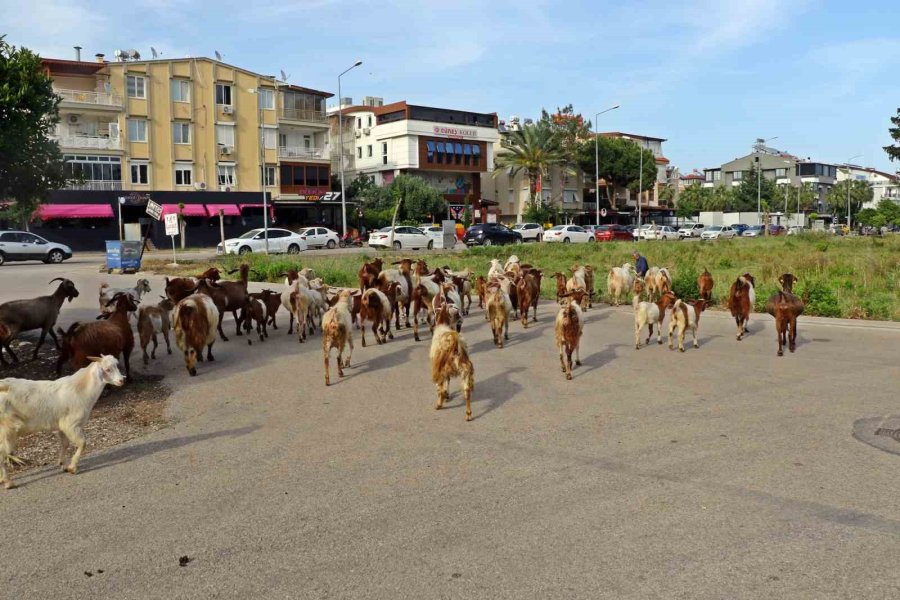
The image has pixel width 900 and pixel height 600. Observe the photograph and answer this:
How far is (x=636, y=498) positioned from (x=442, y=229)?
4420 centimetres

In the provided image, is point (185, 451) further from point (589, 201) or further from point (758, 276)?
point (589, 201)

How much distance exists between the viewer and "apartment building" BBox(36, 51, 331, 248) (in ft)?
171

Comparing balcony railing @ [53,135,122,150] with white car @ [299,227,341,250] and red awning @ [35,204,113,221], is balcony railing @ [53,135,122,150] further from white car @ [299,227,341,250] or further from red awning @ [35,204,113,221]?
white car @ [299,227,341,250]

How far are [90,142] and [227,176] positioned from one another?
32.6ft

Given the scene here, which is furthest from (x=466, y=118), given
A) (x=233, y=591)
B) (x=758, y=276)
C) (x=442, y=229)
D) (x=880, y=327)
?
(x=233, y=591)

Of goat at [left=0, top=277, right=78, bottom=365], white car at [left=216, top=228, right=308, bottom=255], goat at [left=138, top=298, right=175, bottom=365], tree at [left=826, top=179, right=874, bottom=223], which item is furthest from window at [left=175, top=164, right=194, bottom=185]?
tree at [left=826, top=179, right=874, bottom=223]

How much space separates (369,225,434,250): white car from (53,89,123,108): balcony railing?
2192cm

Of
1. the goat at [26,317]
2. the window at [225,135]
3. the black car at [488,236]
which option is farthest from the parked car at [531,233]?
the goat at [26,317]

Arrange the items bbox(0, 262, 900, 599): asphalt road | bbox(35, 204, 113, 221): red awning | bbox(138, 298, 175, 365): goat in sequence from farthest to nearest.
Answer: bbox(35, 204, 113, 221): red awning < bbox(138, 298, 175, 365): goat < bbox(0, 262, 900, 599): asphalt road

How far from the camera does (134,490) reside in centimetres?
629

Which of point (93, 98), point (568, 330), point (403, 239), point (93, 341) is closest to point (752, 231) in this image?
point (403, 239)

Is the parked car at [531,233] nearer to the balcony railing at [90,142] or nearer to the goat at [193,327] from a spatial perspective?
the balcony railing at [90,142]

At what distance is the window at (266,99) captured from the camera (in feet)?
199

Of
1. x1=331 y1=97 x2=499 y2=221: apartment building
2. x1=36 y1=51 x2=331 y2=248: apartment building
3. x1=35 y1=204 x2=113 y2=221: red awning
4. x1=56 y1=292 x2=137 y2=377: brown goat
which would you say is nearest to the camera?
x1=56 y1=292 x2=137 y2=377: brown goat
